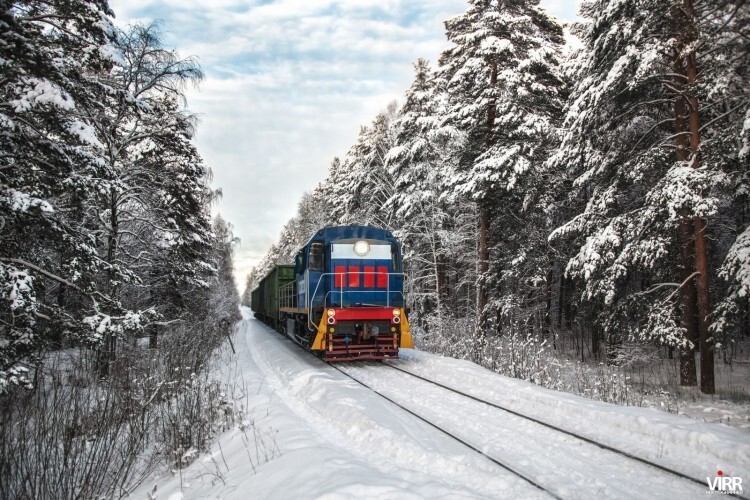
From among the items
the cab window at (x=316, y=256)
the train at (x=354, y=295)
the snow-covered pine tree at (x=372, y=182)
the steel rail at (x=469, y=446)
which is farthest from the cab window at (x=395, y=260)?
the snow-covered pine tree at (x=372, y=182)

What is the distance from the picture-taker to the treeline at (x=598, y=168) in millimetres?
8828

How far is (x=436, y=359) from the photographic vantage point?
11.4m

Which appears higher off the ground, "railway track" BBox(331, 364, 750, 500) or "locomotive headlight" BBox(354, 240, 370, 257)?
"locomotive headlight" BBox(354, 240, 370, 257)

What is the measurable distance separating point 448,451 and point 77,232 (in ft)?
23.5

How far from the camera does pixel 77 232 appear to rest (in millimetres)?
7703

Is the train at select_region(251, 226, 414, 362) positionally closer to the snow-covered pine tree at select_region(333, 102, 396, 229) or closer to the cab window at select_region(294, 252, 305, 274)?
the cab window at select_region(294, 252, 305, 274)

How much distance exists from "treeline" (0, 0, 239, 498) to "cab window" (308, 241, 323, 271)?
3534 mm

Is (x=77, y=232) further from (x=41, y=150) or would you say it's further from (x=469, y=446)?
(x=469, y=446)

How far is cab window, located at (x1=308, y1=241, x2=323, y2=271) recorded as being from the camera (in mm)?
12477

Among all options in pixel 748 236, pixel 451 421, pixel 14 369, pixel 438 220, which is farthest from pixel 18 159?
pixel 438 220

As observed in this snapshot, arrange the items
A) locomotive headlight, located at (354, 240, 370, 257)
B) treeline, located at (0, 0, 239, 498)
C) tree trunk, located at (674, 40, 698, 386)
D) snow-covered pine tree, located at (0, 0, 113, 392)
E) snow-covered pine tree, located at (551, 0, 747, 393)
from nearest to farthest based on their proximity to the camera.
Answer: treeline, located at (0, 0, 239, 498) → snow-covered pine tree, located at (0, 0, 113, 392) → snow-covered pine tree, located at (551, 0, 747, 393) → tree trunk, located at (674, 40, 698, 386) → locomotive headlight, located at (354, 240, 370, 257)

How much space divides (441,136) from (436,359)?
8.45 meters

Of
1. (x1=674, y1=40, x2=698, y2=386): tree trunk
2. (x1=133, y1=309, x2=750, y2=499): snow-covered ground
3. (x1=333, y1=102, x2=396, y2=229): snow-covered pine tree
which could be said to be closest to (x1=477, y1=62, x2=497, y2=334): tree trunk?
(x1=674, y1=40, x2=698, y2=386): tree trunk

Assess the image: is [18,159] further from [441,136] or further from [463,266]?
[463,266]
